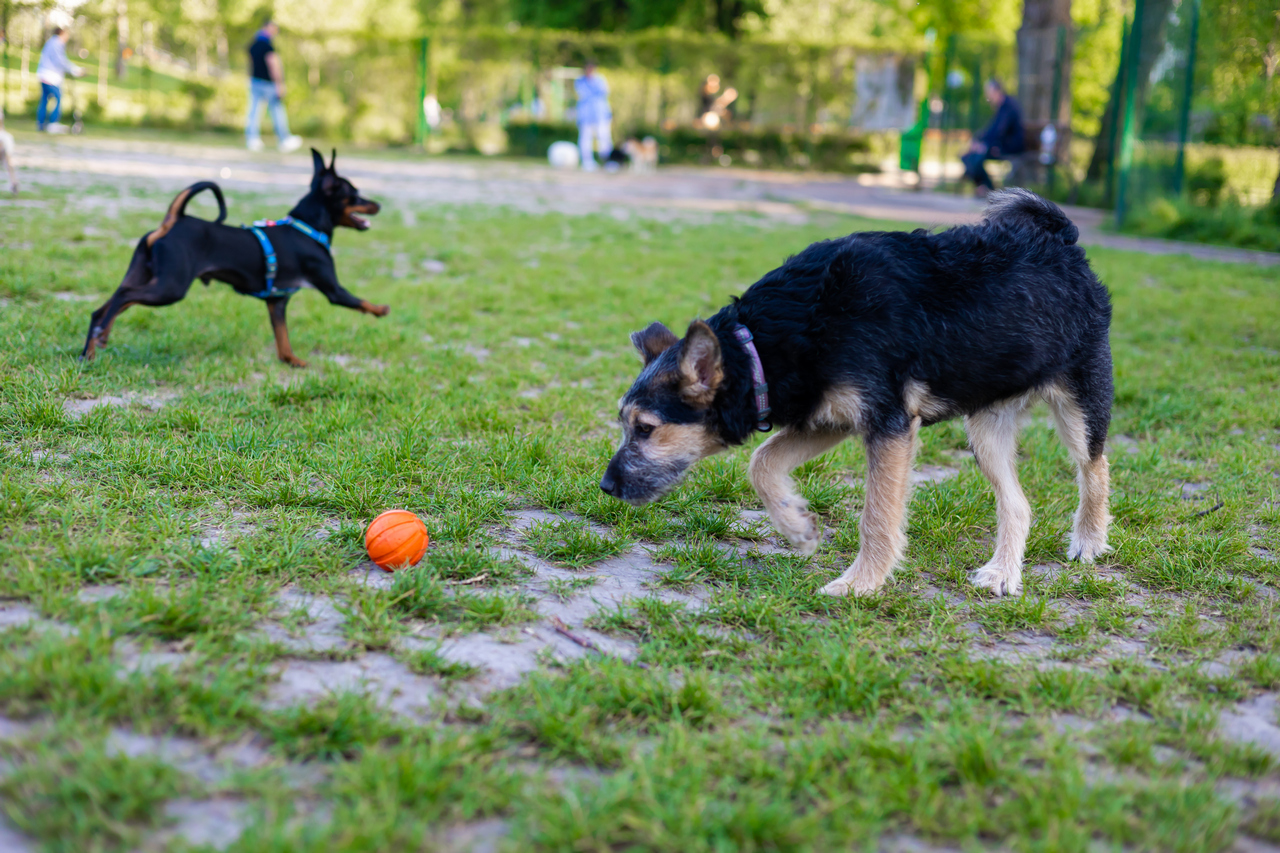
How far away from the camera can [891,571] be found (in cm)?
386

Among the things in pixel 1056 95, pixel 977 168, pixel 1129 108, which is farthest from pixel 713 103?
pixel 1129 108

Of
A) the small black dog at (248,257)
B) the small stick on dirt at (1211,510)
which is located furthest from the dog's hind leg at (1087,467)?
the small black dog at (248,257)

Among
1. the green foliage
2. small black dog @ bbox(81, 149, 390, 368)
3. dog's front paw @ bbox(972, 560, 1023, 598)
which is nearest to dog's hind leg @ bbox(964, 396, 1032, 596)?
dog's front paw @ bbox(972, 560, 1023, 598)

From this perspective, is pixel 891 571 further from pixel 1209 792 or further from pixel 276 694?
pixel 276 694

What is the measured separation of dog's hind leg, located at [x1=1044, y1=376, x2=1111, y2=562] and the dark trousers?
16.7m

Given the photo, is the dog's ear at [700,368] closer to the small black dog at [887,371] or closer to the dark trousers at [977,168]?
the small black dog at [887,371]

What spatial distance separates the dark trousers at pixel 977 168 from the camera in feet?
63.5

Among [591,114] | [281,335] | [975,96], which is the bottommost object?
[281,335]

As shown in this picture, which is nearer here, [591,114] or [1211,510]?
[1211,510]

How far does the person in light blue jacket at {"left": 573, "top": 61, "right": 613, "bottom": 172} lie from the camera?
2639 centimetres

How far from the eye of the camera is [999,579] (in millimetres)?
→ 3785

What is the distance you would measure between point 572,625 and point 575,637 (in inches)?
4.5

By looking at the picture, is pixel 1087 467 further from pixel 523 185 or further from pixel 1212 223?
pixel 523 185

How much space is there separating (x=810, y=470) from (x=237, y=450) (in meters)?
2.96
